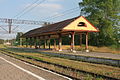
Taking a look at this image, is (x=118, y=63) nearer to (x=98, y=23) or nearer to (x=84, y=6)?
(x=98, y=23)

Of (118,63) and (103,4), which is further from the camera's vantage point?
(103,4)

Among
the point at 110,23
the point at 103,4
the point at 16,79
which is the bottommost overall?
the point at 16,79

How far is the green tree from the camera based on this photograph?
139 ft

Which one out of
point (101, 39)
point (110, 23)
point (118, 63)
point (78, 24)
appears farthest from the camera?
point (101, 39)

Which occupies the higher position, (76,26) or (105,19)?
(105,19)

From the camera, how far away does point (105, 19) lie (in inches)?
1705

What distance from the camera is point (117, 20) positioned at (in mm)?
43844

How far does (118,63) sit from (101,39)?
3164 centimetres

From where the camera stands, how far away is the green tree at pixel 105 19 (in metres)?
42.4

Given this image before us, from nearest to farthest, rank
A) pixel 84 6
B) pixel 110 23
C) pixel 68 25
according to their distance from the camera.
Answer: pixel 68 25
pixel 110 23
pixel 84 6

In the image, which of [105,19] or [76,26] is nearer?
[76,26]

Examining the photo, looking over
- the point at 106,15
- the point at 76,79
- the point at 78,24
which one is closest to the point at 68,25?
the point at 78,24

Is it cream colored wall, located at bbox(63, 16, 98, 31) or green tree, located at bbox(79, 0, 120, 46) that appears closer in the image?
cream colored wall, located at bbox(63, 16, 98, 31)

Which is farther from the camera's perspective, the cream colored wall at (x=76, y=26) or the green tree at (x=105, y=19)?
the green tree at (x=105, y=19)
